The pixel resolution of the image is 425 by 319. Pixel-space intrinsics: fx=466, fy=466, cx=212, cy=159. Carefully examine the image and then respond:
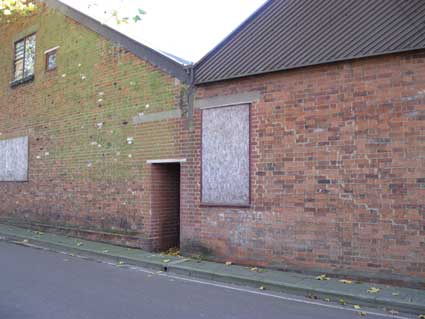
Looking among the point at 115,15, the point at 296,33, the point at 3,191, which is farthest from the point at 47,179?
the point at 296,33

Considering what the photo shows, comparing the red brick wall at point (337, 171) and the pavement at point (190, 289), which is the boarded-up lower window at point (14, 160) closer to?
the pavement at point (190, 289)

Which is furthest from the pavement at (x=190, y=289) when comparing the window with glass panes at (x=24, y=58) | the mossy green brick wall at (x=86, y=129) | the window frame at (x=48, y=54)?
the window with glass panes at (x=24, y=58)

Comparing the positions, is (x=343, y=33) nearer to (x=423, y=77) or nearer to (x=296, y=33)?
(x=296, y=33)

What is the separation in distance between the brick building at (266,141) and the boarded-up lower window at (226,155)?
27 millimetres

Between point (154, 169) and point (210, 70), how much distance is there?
287cm

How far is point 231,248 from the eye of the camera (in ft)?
32.0

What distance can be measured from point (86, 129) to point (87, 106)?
67cm

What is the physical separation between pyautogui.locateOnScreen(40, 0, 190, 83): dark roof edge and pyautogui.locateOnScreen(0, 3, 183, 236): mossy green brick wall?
0.17 metres

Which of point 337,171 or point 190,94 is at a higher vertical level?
point 190,94

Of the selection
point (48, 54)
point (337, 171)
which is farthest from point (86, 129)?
point (337, 171)

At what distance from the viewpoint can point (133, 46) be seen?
1213cm

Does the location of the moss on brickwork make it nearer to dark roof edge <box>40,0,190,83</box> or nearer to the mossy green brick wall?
the mossy green brick wall

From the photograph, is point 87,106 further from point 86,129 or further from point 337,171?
A: point 337,171

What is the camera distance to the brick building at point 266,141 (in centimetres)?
788
